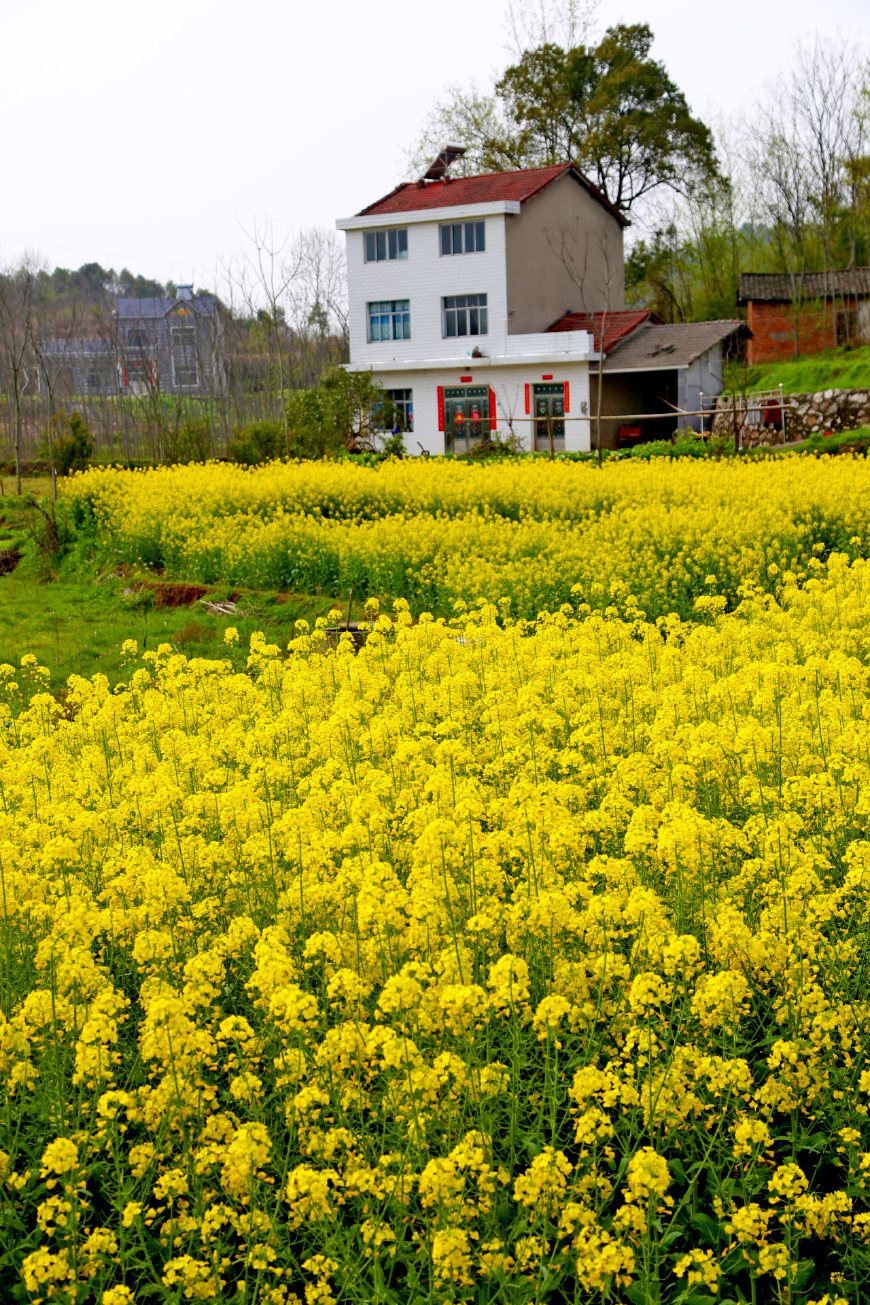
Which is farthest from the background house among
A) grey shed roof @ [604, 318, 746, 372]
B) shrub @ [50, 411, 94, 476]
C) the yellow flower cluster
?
the yellow flower cluster

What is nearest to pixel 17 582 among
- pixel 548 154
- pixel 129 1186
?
pixel 129 1186

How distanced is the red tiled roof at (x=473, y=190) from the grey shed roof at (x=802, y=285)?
6.75m

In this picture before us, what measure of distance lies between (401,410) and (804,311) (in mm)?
12548

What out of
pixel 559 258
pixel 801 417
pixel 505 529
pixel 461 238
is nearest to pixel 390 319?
pixel 461 238

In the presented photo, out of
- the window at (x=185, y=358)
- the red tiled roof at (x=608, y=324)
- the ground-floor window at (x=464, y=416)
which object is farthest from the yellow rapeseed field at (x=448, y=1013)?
the window at (x=185, y=358)

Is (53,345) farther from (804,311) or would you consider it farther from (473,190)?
(804,311)

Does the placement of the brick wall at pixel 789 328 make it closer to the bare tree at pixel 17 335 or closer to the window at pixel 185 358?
the window at pixel 185 358

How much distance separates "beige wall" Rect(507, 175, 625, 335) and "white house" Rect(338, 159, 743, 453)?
6 cm

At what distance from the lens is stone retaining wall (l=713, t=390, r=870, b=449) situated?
31.5m

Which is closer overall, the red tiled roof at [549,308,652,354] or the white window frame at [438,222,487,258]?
the red tiled roof at [549,308,652,354]

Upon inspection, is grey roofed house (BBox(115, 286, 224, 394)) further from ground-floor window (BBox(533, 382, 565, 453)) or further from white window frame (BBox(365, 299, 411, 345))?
ground-floor window (BBox(533, 382, 565, 453))

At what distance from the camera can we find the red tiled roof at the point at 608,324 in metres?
39.8

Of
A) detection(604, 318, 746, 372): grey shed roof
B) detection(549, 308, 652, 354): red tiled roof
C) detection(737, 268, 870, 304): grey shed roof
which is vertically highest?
detection(737, 268, 870, 304): grey shed roof

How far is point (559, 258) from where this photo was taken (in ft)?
139
